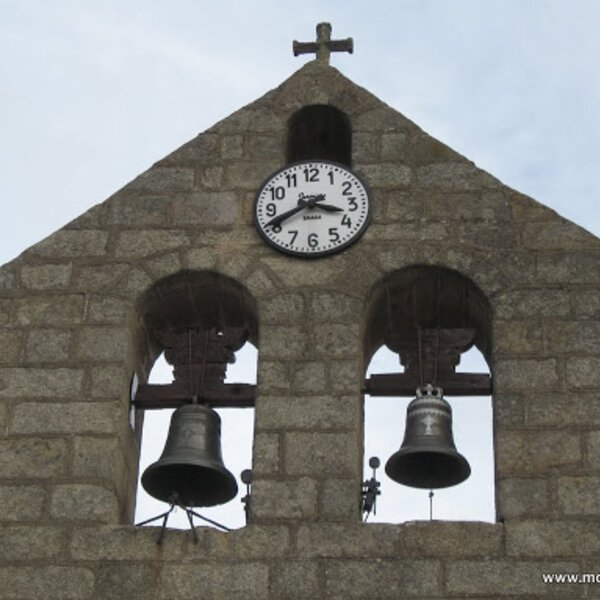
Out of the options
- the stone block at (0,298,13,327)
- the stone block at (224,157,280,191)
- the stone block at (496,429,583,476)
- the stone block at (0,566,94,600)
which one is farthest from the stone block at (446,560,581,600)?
the stone block at (0,298,13,327)

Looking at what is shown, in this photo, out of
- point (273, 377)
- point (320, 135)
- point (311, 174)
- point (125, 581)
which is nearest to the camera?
point (125, 581)

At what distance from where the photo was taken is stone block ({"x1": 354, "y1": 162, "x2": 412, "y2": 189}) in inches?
558

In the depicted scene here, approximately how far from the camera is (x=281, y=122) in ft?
47.8

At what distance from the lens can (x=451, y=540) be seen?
1252cm

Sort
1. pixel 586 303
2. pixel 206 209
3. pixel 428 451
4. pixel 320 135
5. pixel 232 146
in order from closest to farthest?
pixel 428 451
pixel 586 303
pixel 206 209
pixel 232 146
pixel 320 135

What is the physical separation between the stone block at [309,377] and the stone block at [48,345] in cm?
136

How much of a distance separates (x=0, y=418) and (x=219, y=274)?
158cm

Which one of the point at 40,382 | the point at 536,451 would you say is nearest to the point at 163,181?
the point at 40,382

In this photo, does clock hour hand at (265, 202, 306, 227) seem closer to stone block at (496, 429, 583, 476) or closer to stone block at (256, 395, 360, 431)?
stone block at (256, 395, 360, 431)

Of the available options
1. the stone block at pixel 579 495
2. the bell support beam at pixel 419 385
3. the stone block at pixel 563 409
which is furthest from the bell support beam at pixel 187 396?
the stone block at pixel 579 495

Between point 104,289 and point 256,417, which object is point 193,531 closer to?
point 256,417

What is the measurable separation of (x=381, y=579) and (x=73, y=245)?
10.0 ft

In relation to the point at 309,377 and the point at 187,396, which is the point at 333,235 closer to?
the point at 309,377

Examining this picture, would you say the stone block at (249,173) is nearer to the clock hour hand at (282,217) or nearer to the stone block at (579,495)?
the clock hour hand at (282,217)
